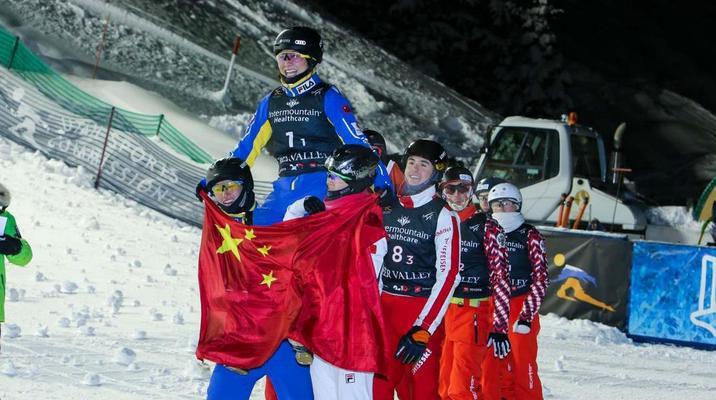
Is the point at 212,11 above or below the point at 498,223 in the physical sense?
above

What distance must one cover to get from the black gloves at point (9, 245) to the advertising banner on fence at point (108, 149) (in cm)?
1112

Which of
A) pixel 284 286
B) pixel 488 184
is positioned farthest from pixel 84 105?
pixel 284 286

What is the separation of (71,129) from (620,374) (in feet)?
34.7

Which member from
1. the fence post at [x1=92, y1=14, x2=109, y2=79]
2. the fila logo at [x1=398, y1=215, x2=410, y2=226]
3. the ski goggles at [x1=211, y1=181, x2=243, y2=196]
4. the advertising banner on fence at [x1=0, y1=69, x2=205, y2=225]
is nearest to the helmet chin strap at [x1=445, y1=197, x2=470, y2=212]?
the fila logo at [x1=398, y1=215, x2=410, y2=226]

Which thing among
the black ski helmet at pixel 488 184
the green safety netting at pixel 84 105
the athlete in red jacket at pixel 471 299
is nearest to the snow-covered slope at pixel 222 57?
the green safety netting at pixel 84 105

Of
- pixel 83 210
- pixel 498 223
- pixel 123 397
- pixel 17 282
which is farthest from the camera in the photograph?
pixel 83 210

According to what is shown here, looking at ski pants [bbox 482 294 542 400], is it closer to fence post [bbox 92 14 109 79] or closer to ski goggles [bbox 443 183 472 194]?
ski goggles [bbox 443 183 472 194]

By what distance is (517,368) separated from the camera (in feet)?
30.6

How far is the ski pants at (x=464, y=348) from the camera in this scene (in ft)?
28.4

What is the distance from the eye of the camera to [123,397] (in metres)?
8.65

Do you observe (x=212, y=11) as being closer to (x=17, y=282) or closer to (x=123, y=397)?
(x=17, y=282)

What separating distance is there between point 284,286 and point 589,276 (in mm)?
10560

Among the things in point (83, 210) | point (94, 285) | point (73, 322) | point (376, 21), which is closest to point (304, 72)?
point (73, 322)

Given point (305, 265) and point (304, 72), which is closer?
point (305, 265)
